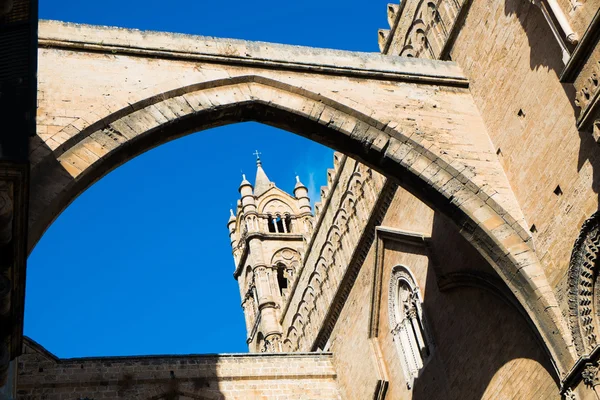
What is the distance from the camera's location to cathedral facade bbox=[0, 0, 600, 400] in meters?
7.48

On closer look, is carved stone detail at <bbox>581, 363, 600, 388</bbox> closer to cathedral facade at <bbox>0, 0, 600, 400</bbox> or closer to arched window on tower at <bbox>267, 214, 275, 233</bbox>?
cathedral facade at <bbox>0, 0, 600, 400</bbox>

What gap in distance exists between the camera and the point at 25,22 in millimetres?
5145

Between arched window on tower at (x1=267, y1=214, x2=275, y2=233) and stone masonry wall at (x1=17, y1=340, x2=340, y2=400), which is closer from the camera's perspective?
stone masonry wall at (x1=17, y1=340, x2=340, y2=400)

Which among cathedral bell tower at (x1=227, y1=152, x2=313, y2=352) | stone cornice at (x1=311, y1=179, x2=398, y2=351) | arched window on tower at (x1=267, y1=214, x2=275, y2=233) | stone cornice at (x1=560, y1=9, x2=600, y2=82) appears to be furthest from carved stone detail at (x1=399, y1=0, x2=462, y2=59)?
arched window on tower at (x1=267, y1=214, x2=275, y2=233)

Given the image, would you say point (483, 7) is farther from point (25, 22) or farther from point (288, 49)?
point (25, 22)

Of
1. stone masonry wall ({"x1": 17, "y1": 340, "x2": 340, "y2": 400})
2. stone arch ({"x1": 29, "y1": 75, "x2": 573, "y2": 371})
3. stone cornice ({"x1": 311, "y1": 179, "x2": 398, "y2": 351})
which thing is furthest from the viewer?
stone masonry wall ({"x1": 17, "y1": 340, "x2": 340, "y2": 400})

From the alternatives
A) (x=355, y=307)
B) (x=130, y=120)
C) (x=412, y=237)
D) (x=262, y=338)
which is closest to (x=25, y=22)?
(x=130, y=120)

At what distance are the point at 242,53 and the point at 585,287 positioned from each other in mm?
4014

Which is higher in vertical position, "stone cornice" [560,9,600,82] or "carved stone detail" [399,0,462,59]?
"carved stone detail" [399,0,462,59]

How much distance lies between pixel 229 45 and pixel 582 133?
3588mm

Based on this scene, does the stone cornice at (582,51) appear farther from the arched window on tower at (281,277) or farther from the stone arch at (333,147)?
the arched window on tower at (281,277)

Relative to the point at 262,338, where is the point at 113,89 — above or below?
below

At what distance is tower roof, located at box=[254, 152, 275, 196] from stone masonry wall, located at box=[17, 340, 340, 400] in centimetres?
1550

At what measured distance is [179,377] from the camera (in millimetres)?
14609
